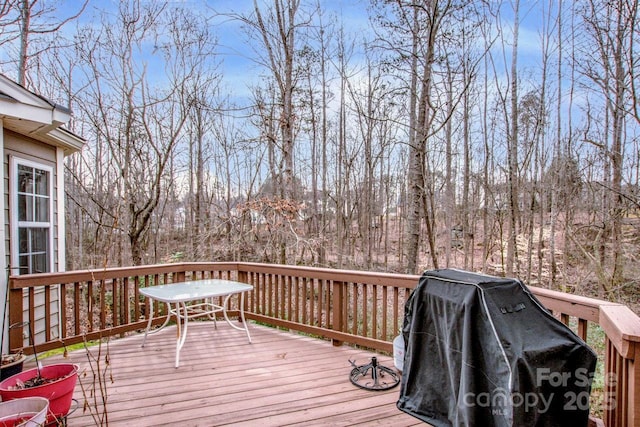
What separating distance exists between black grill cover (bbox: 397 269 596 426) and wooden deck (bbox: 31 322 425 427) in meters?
0.74

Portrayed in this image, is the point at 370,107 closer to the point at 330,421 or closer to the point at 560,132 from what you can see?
the point at 560,132

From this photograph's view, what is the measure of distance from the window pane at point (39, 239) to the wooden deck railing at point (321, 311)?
1.49 ft

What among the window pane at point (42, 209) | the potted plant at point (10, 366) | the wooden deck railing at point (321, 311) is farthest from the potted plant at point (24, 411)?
the window pane at point (42, 209)

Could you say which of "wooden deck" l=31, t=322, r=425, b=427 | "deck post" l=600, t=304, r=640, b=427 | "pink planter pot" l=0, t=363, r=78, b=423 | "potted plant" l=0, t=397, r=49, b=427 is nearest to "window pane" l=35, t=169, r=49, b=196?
"wooden deck" l=31, t=322, r=425, b=427

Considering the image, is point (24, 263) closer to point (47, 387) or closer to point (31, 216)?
point (31, 216)

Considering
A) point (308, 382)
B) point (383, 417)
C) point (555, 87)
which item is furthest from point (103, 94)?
point (555, 87)

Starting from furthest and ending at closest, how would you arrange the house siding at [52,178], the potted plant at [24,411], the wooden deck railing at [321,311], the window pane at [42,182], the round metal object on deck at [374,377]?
1. the window pane at [42,182]
2. the house siding at [52,178]
3. the round metal object on deck at [374,377]
4. the potted plant at [24,411]
5. the wooden deck railing at [321,311]

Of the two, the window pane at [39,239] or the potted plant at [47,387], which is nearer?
the potted plant at [47,387]

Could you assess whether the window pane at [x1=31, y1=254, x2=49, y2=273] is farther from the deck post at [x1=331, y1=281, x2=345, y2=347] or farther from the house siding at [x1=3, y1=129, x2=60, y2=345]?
the deck post at [x1=331, y1=281, x2=345, y2=347]

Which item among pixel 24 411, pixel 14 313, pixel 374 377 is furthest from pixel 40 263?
pixel 374 377

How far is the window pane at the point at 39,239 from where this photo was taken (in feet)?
12.6

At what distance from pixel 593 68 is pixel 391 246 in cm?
1122

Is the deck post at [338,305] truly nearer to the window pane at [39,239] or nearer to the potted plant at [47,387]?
the potted plant at [47,387]

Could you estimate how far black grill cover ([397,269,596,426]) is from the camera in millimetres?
1412
